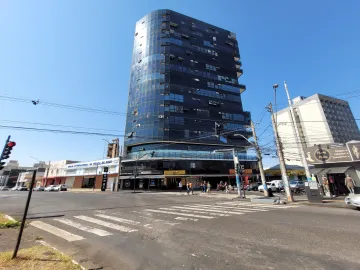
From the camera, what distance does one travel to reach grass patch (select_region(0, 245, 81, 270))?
11.8ft

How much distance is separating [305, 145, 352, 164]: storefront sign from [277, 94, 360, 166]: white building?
7688cm

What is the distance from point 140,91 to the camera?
5916 cm

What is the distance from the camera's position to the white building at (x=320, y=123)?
91.1 m

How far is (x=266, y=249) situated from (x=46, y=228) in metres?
8.03

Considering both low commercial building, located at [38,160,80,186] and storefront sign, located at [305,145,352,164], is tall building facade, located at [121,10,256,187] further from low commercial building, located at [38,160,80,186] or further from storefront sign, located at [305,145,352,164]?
low commercial building, located at [38,160,80,186]

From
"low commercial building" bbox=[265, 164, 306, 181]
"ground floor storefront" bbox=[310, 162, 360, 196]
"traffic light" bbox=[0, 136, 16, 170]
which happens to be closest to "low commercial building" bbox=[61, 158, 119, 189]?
"traffic light" bbox=[0, 136, 16, 170]

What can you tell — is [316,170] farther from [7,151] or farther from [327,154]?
[7,151]

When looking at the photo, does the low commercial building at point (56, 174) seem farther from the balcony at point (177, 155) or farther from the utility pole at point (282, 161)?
the utility pole at point (282, 161)

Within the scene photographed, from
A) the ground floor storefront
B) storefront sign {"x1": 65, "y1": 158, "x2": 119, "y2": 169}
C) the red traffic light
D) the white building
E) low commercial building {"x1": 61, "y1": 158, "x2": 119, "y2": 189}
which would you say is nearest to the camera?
the red traffic light

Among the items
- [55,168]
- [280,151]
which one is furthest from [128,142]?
[280,151]

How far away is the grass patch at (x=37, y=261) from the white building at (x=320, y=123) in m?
99.6

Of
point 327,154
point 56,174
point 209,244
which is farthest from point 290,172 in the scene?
point 56,174

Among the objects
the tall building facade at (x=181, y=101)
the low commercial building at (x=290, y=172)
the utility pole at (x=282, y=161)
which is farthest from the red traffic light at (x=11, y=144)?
the low commercial building at (x=290, y=172)

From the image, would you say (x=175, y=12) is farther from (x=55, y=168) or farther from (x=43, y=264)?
(x=43, y=264)
